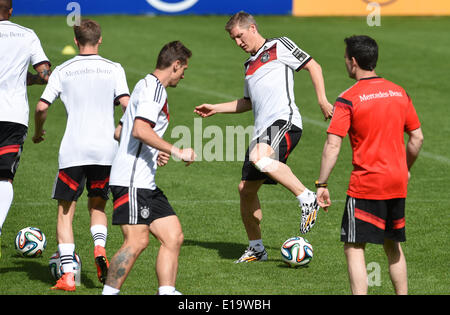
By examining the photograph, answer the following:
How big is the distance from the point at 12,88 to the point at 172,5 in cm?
2007

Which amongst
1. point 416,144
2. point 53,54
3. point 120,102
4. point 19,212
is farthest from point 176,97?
point 416,144

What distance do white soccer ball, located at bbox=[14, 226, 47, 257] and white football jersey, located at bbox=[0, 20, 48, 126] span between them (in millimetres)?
1350

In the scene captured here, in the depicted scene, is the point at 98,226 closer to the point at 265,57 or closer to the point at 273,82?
the point at 273,82

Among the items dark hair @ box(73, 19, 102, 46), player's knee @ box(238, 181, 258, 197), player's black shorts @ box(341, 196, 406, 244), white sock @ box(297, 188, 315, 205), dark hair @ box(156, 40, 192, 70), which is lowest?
player's black shorts @ box(341, 196, 406, 244)

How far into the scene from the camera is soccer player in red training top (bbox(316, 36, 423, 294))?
6535 millimetres

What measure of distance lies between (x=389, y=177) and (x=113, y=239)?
4044 mm

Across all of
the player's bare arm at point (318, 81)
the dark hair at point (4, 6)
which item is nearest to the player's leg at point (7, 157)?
the dark hair at point (4, 6)

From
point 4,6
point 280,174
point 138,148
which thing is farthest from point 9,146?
point 280,174

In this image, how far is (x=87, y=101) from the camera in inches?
301

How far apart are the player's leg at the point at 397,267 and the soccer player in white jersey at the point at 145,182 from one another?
174 centimetres

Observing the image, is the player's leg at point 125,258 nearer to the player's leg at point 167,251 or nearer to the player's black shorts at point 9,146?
the player's leg at point 167,251

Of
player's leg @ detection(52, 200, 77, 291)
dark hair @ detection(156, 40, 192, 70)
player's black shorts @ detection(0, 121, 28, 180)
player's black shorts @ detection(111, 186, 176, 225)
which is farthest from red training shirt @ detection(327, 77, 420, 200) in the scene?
player's black shorts @ detection(0, 121, 28, 180)

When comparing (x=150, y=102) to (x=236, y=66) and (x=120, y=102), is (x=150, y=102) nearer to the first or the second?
(x=120, y=102)

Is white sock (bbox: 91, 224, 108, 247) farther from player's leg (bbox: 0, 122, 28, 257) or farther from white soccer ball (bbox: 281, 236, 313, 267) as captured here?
white soccer ball (bbox: 281, 236, 313, 267)
